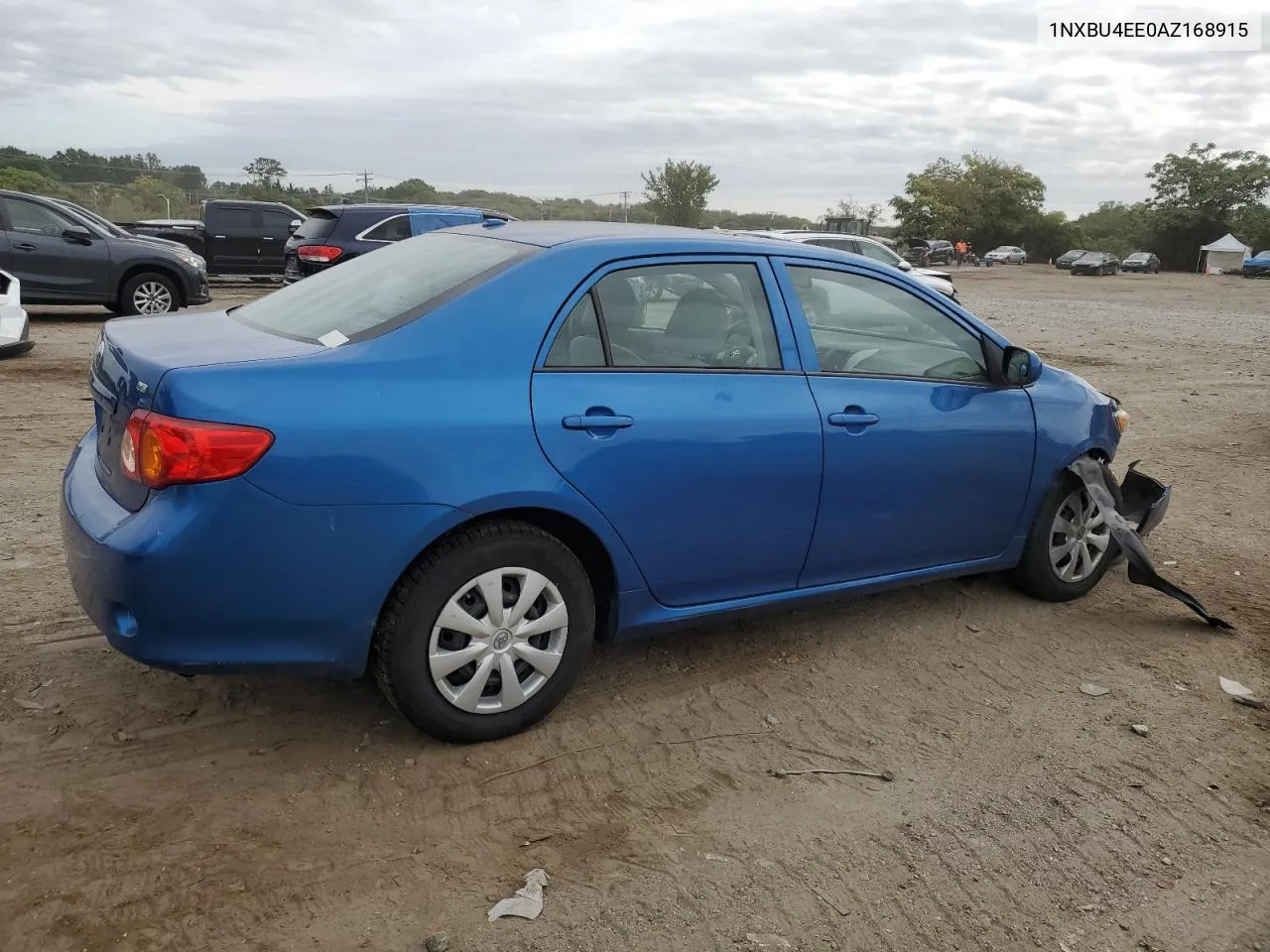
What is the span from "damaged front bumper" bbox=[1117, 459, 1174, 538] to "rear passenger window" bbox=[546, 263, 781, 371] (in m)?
2.41

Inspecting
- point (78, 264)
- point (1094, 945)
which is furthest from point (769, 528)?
point (78, 264)

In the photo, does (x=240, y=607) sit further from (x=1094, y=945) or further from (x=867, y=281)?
(x=867, y=281)

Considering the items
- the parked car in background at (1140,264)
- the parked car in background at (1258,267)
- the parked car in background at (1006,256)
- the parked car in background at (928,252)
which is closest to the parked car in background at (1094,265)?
the parked car in background at (1140,264)

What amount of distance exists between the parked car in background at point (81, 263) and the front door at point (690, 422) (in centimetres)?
1130

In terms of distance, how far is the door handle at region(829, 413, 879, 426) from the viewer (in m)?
3.87

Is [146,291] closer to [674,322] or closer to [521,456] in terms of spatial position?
[674,322]

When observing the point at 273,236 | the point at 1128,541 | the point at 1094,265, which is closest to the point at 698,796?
the point at 1128,541

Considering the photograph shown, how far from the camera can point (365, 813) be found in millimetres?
3021

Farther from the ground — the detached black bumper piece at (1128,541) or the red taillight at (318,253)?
the red taillight at (318,253)

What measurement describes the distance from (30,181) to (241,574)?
1230 inches

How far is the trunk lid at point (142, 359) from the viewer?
3.00m

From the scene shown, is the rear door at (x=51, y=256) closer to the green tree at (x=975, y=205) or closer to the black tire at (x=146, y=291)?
the black tire at (x=146, y=291)

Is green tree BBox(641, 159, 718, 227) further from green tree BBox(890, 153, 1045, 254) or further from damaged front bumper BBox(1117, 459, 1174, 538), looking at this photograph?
damaged front bumper BBox(1117, 459, 1174, 538)

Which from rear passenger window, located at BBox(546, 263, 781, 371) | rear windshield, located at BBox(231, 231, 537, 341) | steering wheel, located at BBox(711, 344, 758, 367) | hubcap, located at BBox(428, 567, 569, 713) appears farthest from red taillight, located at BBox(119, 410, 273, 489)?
steering wheel, located at BBox(711, 344, 758, 367)
